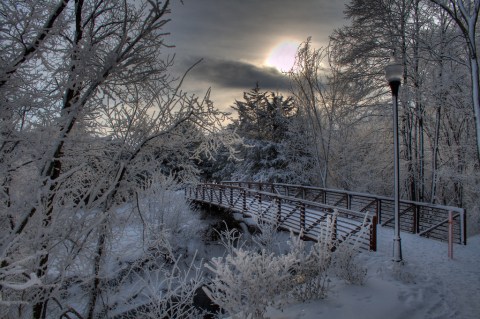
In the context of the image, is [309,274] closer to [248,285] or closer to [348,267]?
[348,267]

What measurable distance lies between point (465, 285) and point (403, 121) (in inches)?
348

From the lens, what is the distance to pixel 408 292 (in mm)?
6004

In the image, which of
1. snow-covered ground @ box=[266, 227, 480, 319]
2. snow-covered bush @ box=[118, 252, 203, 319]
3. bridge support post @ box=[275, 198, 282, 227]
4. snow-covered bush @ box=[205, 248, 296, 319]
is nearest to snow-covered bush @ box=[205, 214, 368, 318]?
snow-covered bush @ box=[205, 248, 296, 319]

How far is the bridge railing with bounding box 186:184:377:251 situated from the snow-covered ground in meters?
0.84

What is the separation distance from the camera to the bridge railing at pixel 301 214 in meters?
8.59

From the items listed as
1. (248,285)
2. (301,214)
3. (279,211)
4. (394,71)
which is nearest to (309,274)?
(248,285)

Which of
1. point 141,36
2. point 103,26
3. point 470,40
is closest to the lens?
point 141,36

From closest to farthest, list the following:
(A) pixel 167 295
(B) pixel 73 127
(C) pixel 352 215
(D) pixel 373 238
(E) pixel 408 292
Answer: (B) pixel 73 127 → (A) pixel 167 295 → (E) pixel 408 292 → (D) pixel 373 238 → (C) pixel 352 215

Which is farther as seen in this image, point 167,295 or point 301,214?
point 301,214

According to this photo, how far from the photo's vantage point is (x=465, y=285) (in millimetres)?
6512

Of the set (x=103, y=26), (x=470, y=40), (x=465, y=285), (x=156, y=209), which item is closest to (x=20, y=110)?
(x=103, y=26)

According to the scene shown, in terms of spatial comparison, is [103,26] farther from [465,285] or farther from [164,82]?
[465,285]

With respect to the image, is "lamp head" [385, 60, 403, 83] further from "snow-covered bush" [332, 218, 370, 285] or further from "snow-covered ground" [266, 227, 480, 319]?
"snow-covered ground" [266, 227, 480, 319]

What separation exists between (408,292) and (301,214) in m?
4.82
